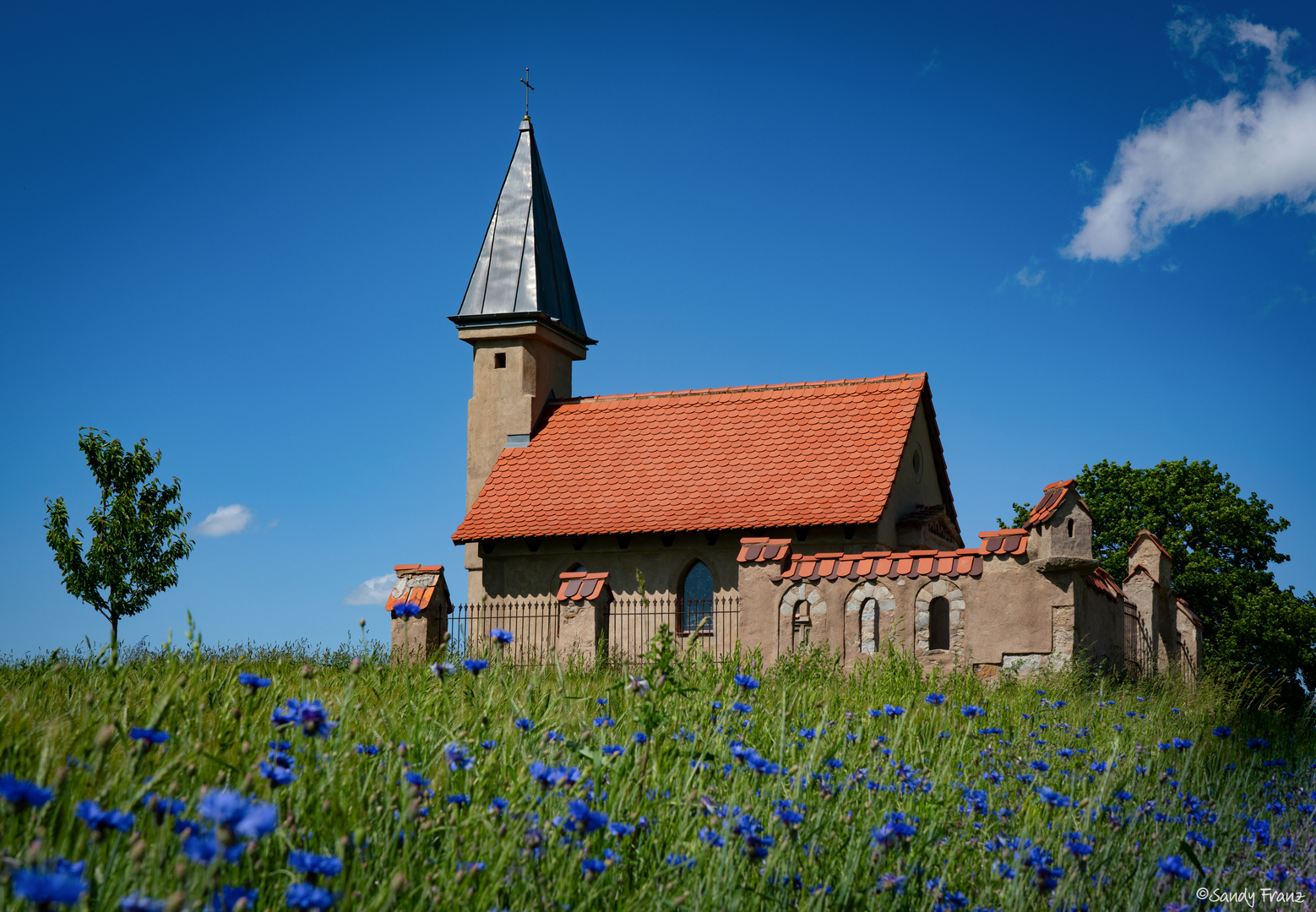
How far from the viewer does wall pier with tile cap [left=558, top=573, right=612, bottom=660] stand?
599 inches

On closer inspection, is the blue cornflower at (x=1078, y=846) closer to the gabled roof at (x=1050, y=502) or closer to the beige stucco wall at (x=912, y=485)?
the gabled roof at (x=1050, y=502)

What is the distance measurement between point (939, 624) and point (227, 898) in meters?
13.8

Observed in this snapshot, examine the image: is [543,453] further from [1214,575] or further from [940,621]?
[1214,575]

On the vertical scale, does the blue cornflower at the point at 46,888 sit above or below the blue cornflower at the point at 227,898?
above

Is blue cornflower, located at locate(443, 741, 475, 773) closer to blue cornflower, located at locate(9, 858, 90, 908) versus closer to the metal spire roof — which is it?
blue cornflower, located at locate(9, 858, 90, 908)

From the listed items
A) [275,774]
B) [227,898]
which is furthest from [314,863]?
[275,774]

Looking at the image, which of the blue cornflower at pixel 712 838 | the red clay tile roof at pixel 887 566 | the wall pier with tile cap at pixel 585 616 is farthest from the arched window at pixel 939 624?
the blue cornflower at pixel 712 838

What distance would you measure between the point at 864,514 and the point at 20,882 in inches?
725

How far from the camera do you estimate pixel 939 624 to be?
A: 15.1 meters

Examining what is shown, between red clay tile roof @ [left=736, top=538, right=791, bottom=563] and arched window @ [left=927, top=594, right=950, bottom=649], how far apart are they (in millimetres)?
2177

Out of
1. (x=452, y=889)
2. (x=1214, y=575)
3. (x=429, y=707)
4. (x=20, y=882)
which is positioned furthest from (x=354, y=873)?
(x=1214, y=575)

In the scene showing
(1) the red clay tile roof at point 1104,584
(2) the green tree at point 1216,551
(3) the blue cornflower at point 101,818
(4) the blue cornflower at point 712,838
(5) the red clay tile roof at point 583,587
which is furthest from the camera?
(2) the green tree at point 1216,551

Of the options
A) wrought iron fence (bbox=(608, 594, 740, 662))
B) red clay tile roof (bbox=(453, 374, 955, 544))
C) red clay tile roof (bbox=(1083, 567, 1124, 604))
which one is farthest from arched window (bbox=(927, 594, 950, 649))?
wrought iron fence (bbox=(608, 594, 740, 662))

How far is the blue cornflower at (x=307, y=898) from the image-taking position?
78.4 inches
